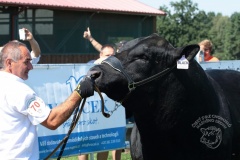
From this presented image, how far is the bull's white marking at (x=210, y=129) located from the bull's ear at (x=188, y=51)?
2.00 ft

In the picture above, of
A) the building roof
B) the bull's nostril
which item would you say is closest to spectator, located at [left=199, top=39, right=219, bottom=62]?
Answer: the bull's nostril

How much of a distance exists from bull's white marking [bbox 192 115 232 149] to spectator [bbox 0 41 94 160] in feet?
4.29

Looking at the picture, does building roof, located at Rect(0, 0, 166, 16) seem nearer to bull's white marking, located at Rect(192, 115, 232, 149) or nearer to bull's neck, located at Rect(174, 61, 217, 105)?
bull's neck, located at Rect(174, 61, 217, 105)

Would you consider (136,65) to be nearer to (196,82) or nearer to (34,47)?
(196,82)

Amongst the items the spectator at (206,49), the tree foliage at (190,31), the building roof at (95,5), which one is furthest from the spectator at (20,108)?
the tree foliage at (190,31)

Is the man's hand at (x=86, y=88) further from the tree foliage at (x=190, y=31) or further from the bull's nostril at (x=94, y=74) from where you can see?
the tree foliage at (x=190, y=31)

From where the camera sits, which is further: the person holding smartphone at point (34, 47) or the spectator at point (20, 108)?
the person holding smartphone at point (34, 47)

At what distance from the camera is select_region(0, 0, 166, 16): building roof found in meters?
25.5

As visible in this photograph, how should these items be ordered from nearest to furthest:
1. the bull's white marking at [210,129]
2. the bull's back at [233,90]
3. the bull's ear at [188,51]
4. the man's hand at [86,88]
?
1. the man's hand at [86,88]
2. the bull's ear at [188,51]
3. the bull's white marking at [210,129]
4. the bull's back at [233,90]

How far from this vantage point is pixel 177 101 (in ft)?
16.2

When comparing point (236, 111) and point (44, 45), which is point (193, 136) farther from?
point (44, 45)

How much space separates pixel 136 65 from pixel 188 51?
0.53 m

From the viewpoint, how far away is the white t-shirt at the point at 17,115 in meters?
4.30

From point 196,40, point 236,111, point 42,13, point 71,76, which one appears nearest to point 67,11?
point 42,13
